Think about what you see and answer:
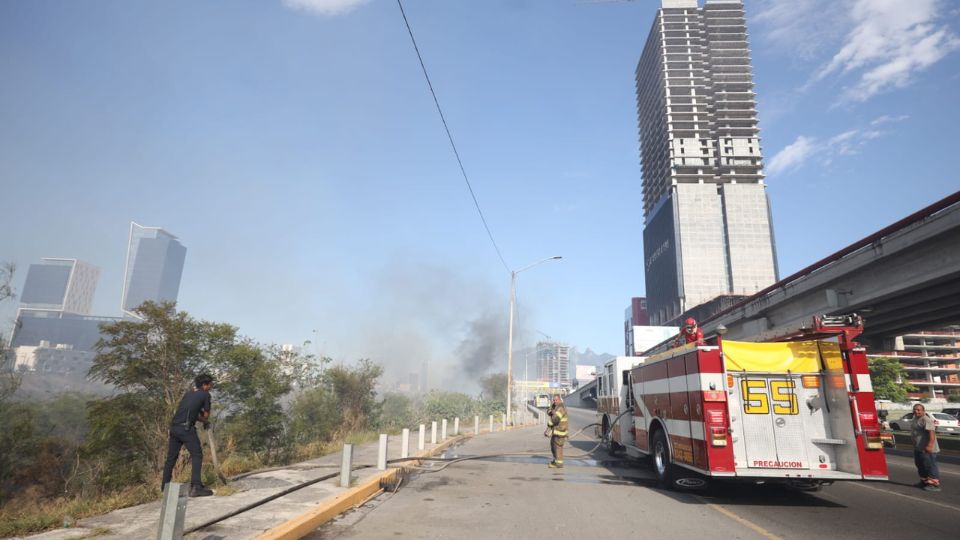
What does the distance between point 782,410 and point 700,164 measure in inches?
5716

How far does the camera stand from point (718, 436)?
7629 millimetres

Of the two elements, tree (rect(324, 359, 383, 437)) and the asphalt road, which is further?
tree (rect(324, 359, 383, 437))

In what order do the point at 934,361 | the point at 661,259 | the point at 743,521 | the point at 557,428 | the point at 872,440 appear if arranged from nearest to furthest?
1. the point at 743,521
2. the point at 872,440
3. the point at 557,428
4. the point at 934,361
5. the point at 661,259

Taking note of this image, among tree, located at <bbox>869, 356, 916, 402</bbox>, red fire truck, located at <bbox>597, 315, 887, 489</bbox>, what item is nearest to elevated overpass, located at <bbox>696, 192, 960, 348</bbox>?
red fire truck, located at <bbox>597, 315, 887, 489</bbox>

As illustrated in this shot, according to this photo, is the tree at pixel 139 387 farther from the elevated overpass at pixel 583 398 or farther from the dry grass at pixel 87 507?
the elevated overpass at pixel 583 398

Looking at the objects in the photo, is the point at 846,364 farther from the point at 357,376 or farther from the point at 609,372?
the point at 357,376

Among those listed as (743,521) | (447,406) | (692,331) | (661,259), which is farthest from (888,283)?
(661,259)

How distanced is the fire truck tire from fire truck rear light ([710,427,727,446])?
1.64 m

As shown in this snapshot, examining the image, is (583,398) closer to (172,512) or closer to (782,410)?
(782,410)

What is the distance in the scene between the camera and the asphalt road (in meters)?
6.04

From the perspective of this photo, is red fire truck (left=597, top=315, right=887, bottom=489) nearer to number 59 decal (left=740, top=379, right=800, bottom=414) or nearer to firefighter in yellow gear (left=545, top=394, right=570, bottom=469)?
number 59 decal (left=740, top=379, right=800, bottom=414)

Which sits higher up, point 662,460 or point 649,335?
point 649,335

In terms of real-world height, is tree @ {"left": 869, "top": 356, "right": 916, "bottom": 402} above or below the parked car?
above

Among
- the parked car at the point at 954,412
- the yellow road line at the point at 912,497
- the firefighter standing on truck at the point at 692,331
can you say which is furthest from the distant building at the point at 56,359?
the parked car at the point at 954,412
